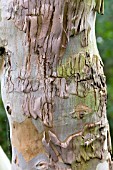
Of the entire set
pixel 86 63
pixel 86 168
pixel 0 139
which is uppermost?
pixel 86 63

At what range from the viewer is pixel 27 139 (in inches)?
36.4

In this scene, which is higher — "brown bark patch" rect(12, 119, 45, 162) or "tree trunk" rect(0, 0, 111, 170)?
"tree trunk" rect(0, 0, 111, 170)

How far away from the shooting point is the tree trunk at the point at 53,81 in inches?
35.5

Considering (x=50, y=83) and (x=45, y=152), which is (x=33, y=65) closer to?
(x=50, y=83)

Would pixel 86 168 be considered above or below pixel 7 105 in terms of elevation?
below

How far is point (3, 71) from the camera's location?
0.96m

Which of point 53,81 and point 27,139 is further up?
point 53,81

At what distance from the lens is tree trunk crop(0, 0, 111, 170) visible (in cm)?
90

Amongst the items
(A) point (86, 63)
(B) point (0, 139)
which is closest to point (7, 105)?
(A) point (86, 63)

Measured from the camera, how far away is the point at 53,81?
2.98 ft

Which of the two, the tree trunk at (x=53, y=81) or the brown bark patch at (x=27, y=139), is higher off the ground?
the tree trunk at (x=53, y=81)

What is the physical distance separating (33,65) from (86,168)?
0.24 meters

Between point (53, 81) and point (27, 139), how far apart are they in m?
0.13

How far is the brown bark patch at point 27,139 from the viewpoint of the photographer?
0.92 metres
